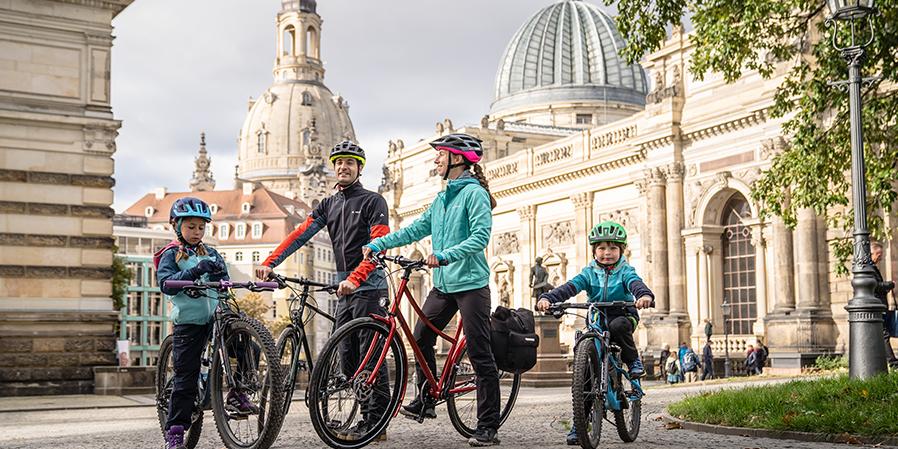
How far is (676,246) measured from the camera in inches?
1593

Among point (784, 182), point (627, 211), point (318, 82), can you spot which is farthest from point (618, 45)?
point (318, 82)

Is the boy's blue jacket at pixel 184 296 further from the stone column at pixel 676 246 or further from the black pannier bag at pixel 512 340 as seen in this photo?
the stone column at pixel 676 246

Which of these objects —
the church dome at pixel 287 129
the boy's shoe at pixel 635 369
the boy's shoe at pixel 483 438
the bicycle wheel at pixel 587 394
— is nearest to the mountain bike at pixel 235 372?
the boy's shoe at pixel 483 438

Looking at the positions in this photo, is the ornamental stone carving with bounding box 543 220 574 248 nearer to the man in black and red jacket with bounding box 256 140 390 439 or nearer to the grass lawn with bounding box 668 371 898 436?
the grass lawn with bounding box 668 371 898 436

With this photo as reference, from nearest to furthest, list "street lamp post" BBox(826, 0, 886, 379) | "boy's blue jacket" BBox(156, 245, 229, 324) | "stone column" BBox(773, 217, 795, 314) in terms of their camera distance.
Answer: "boy's blue jacket" BBox(156, 245, 229, 324) → "street lamp post" BBox(826, 0, 886, 379) → "stone column" BBox(773, 217, 795, 314)

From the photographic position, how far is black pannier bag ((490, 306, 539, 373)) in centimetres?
784

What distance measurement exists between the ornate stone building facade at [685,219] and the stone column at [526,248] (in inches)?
2.7

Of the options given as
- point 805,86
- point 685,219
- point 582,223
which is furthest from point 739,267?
point 805,86

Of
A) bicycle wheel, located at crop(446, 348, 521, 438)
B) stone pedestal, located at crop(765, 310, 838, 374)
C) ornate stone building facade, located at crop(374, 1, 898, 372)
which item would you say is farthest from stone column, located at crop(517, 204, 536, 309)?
bicycle wheel, located at crop(446, 348, 521, 438)

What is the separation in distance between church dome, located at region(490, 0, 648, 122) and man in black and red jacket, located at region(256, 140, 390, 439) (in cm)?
6161

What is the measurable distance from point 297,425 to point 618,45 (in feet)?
214

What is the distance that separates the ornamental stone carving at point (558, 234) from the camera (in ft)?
163

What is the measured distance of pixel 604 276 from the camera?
8406 mm

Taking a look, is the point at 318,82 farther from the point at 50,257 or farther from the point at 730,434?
the point at 730,434
